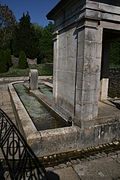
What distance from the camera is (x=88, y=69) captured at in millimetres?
3555

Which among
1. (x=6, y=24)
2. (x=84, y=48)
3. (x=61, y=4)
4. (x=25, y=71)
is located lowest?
(x=25, y=71)

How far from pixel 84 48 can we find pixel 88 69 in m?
0.50

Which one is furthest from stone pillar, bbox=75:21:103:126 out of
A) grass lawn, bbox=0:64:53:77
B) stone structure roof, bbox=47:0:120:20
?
grass lawn, bbox=0:64:53:77

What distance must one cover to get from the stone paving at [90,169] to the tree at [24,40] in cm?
2805

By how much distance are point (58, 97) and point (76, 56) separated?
2092mm

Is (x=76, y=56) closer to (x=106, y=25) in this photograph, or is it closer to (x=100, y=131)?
(x=106, y=25)

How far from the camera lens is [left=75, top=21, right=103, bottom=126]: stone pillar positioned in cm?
346

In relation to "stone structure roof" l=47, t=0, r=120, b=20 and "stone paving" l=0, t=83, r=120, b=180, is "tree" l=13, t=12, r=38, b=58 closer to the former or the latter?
"stone structure roof" l=47, t=0, r=120, b=20

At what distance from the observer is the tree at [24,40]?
28344mm

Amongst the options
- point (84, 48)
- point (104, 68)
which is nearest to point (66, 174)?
point (84, 48)

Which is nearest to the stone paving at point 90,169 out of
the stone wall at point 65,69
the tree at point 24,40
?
the stone wall at point 65,69

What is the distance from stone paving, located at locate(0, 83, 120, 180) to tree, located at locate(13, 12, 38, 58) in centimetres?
2805

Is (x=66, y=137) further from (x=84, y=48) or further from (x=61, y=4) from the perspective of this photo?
(x=61, y=4)

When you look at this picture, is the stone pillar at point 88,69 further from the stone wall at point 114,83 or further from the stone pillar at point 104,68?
the stone wall at point 114,83
